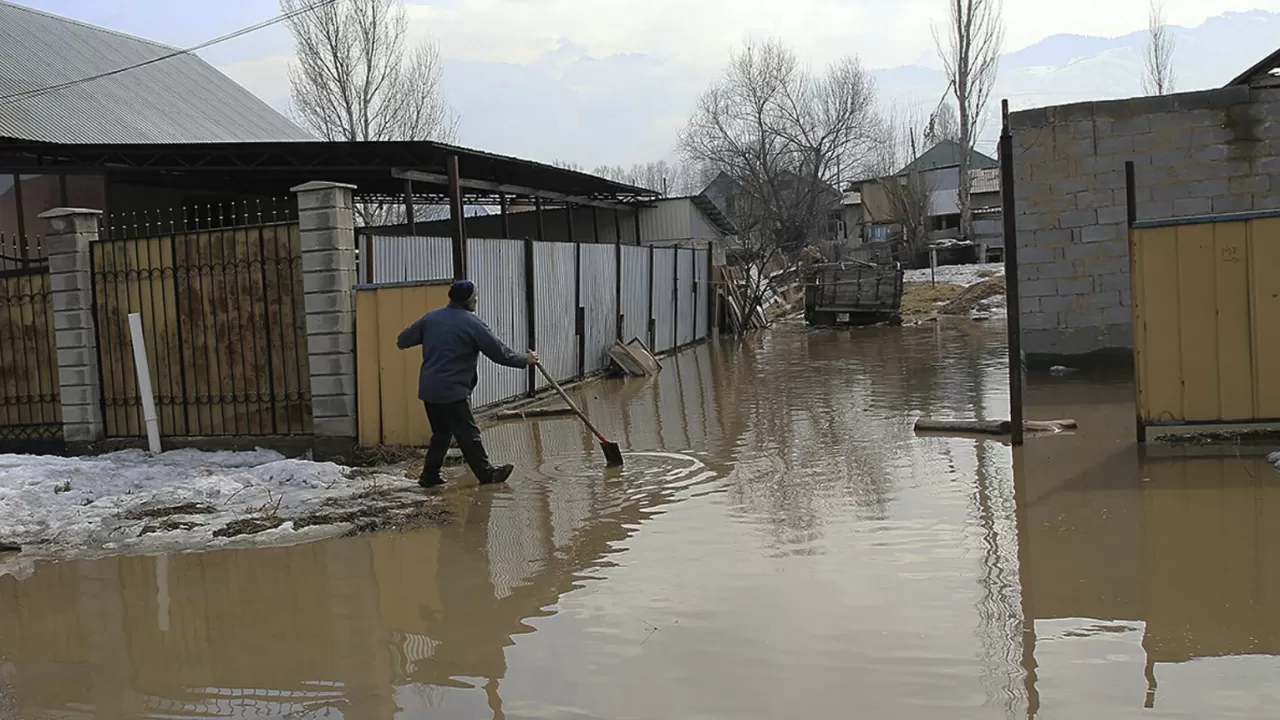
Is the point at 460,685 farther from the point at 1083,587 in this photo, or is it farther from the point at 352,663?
the point at 1083,587

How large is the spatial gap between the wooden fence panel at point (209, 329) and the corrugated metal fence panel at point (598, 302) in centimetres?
602

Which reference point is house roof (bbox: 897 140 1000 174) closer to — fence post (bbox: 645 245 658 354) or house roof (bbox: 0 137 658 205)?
fence post (bbox: 645 245 658 354)

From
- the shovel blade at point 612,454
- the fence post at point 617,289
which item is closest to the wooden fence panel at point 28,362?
the shovel blade at point 612,454

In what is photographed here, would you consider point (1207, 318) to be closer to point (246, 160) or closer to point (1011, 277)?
point (1011, 277)

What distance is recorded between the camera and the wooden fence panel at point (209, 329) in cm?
934

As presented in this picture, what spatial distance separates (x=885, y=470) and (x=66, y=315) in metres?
7.67

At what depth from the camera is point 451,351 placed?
7.79 meters

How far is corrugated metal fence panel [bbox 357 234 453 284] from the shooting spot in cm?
990

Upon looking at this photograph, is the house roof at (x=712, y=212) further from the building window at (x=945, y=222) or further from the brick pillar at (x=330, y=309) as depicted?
the brick pillar at (x=330, y=309)

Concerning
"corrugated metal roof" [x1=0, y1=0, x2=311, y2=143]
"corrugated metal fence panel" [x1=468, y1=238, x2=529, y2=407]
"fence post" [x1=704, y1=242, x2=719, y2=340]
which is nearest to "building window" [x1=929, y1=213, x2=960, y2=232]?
"fence post" [x1=704, y1=242, x2=719, y2=340]

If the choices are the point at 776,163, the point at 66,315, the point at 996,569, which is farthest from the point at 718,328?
the point at 776,163

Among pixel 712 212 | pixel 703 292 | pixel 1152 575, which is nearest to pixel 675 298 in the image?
pixel 703 292

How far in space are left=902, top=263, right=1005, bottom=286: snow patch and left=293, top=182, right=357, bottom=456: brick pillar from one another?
997 inches

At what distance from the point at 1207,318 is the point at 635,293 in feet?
36.0
